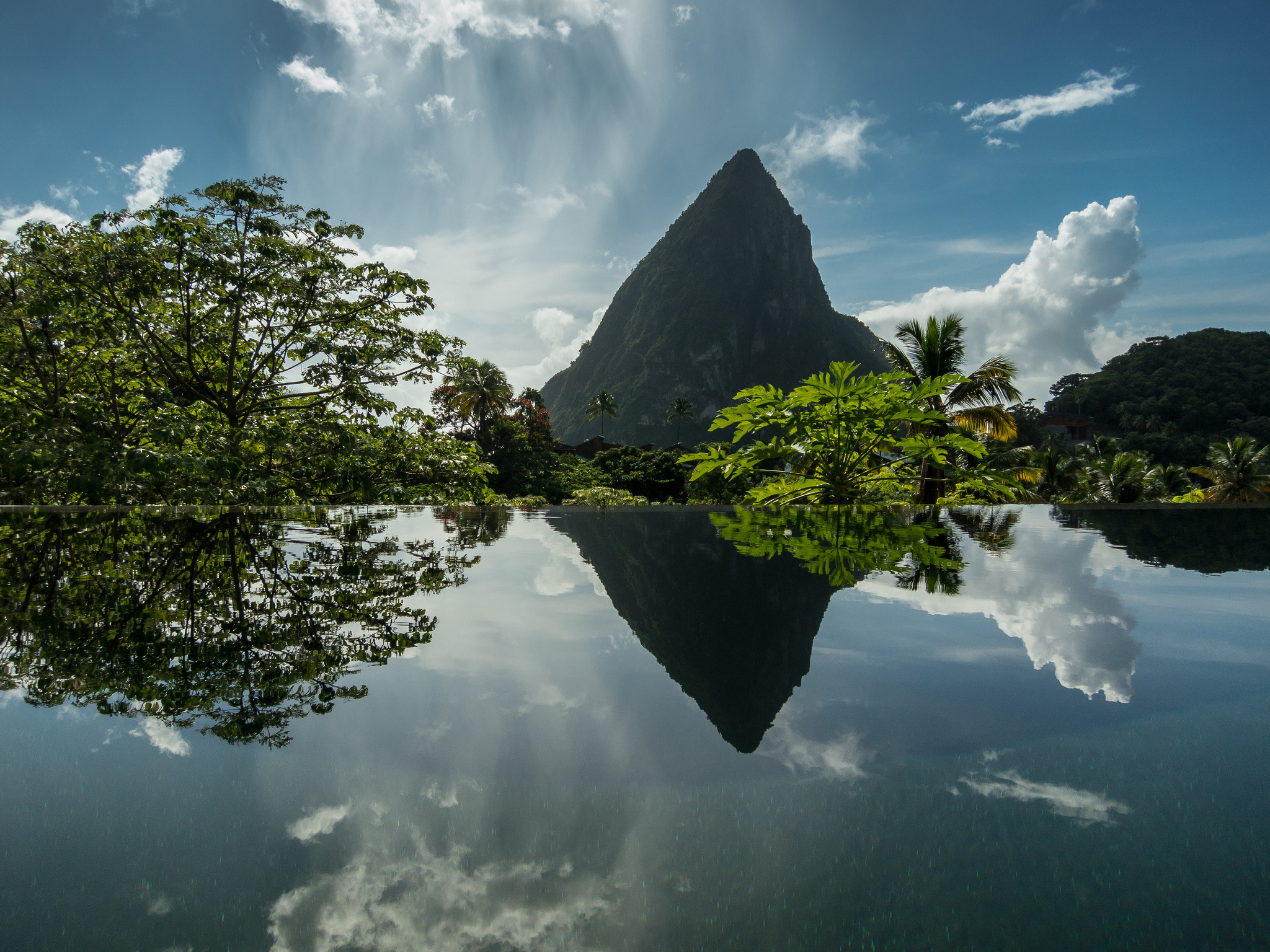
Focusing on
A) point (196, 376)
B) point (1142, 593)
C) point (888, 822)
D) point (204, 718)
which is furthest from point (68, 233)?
point (1142, 593)

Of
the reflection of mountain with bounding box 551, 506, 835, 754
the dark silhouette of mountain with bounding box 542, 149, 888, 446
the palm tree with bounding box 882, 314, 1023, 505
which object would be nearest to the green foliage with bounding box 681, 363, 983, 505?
the reflection of mountain with bounding box 551, 506, 835, 754

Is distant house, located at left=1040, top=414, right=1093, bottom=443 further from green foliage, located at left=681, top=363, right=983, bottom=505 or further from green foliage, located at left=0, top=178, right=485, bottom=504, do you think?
green foliage, located at left=0, top=178, right=485, bottom=504

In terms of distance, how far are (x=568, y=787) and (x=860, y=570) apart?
63.2 inches

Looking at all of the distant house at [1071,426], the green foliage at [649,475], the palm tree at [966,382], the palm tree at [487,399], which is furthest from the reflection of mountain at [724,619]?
the distant house at [1071,426]

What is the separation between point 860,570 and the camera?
6.63 ft

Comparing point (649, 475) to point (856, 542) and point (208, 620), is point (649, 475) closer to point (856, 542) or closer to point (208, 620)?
point (856, 542)

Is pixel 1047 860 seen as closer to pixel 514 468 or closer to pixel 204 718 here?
pixel 204 718

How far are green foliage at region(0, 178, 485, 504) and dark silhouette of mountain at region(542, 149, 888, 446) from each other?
424 feet

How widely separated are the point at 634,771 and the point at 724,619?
0.70m

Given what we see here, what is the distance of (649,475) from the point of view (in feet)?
137

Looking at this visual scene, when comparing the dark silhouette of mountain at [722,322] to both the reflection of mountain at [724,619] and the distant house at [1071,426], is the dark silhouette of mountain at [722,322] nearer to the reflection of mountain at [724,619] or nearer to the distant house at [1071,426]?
the distant house at [1071,426]

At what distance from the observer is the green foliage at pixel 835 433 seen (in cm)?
408

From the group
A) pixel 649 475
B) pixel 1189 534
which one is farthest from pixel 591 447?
pixel 1189 534

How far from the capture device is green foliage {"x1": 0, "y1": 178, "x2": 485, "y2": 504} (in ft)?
16.2
